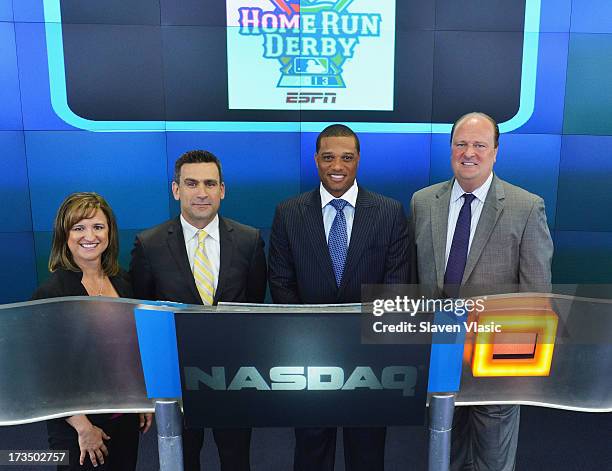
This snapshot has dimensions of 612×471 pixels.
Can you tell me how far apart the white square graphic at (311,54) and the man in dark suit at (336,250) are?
182cm

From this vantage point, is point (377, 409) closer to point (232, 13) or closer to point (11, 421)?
point (11, 421)

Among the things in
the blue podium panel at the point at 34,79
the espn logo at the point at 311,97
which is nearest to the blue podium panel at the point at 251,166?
the espn logo at the point at 311,97

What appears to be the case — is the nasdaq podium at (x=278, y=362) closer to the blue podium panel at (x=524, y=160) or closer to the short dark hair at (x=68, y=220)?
the short dark hair at (x=68, y=220)

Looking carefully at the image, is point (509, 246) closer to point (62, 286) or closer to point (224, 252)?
point (224, 252)

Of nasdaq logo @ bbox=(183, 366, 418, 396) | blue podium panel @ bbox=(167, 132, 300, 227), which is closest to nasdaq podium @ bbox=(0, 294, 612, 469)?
nasdaq logo @ bbox=(183, 366, 418, 396)

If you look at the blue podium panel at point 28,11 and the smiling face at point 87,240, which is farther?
the blue podium panel at point 28,11

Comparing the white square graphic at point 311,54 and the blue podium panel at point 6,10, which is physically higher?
the blue podium panel at point 6,10

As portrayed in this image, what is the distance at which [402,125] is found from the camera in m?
3.98

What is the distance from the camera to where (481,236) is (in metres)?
2.08

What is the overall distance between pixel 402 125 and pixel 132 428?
116 inches

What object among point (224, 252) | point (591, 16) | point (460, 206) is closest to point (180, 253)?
point (224, 252)

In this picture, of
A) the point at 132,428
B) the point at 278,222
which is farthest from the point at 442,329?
the point at 132,428

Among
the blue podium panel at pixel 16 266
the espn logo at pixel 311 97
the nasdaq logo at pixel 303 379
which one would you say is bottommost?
the blue podium panel at pixel 16 266

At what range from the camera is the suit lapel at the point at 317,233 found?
6.95 feet
